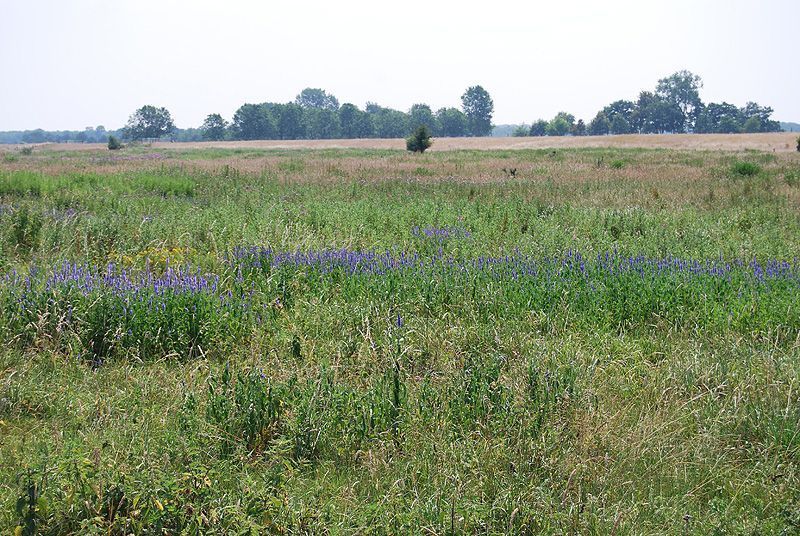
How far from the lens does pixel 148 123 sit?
134 m

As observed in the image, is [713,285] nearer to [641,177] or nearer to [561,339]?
[561,339]

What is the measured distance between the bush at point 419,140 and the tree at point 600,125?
99089mm

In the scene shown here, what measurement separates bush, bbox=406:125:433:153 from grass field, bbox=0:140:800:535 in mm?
37778

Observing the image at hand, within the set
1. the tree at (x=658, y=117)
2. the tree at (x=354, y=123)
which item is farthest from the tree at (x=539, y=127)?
the tree at (x=354, y=123)

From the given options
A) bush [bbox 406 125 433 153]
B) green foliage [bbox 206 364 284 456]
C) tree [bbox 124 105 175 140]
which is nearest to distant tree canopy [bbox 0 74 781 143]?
tree [bbox 124 105 175 140]

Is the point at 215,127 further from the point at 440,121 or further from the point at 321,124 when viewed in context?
the point at 440,121

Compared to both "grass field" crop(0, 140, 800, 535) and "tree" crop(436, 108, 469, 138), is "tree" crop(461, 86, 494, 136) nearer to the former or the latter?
"tree" crop(436, 108, 469, 138)

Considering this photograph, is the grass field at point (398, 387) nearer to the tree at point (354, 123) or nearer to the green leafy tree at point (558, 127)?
the tree at point (354, 123)

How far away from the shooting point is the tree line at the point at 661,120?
12849cm

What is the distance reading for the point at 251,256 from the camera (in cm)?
803

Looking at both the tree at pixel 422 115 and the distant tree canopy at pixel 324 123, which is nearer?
the distant tree canopy at pixel 324 123

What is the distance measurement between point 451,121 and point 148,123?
71.9 meters

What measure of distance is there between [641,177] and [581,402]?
1804 centimetres

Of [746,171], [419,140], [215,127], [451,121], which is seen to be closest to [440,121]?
[451,121]
